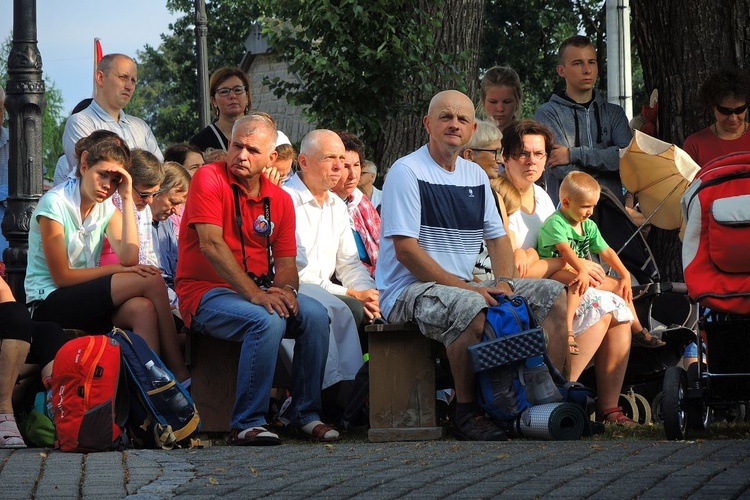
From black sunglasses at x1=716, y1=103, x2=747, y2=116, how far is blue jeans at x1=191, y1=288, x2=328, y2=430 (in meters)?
3.37

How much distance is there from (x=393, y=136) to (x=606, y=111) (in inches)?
150

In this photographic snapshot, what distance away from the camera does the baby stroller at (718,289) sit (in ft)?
23.5

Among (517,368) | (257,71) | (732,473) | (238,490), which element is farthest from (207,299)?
(257,71)

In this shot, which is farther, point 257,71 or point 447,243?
point 257,71

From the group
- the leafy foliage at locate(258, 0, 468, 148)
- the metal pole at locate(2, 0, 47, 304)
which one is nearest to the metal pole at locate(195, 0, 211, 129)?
the leafy foliage at locate(258, 0, 468, 148)

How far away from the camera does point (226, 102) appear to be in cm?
1107

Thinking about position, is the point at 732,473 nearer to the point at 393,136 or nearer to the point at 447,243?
the point at 447,243

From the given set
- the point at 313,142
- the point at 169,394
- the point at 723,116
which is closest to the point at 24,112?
the point at 313,142

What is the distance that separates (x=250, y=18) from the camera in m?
49.7

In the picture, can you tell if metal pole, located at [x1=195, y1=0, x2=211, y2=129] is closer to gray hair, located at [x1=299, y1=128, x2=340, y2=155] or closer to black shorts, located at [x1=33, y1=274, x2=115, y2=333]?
gray hair, located at [x1=299, y1=128, x2=340, y2=155]

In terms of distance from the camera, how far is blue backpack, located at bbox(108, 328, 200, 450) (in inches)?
296

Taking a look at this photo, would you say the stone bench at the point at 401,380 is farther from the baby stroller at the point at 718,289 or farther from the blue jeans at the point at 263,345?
the baby stroller at the point at 718,289

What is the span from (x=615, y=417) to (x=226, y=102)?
4318mm

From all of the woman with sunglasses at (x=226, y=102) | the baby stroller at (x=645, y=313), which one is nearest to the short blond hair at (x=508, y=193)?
the baby stroller at (x=645, y=313)
